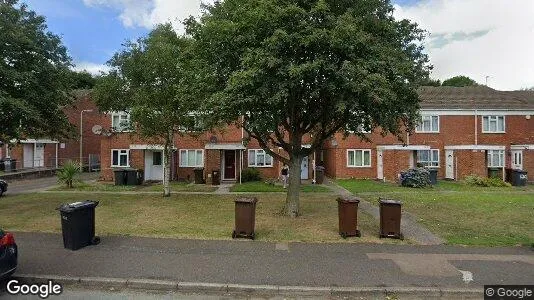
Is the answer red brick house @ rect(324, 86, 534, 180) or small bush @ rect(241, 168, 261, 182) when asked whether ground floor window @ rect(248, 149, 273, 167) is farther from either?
red brick house @ rect(324, 86, 534, 180)

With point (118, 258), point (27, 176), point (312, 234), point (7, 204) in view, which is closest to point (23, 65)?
point (7, 204)

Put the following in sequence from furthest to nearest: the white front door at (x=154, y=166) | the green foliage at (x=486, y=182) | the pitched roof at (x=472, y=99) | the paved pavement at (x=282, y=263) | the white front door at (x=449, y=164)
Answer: the pitched roof at (x=472, y=99), the white front door at (x=449, y=164), the white front door at (x=154, y=166), the green foliage at (x=486, y=182), the paved pavement at (x=282, y=263)

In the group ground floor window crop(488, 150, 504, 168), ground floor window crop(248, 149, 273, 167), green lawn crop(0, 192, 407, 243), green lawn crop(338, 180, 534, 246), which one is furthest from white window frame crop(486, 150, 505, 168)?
green lawn crop(0, 192, 407, 243)

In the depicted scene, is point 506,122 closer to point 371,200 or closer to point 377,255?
point 371,200

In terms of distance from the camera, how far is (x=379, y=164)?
26.7 meters

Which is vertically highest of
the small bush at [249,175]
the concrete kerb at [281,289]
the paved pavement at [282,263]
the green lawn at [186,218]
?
the small bush at [249,175]

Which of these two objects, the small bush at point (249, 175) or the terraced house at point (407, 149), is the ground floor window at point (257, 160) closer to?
the terraced house at point (407, 149)

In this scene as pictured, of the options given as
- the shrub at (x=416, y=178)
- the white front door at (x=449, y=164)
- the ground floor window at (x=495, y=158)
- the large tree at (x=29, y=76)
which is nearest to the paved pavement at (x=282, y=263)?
the large tree at (x=29, y=76)

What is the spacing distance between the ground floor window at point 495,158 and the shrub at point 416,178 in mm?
8743

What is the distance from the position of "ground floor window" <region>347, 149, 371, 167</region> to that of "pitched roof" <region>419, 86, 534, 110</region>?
514 centimetres

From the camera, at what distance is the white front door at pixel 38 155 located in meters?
34.6

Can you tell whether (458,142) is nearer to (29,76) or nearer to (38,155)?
(29,76)

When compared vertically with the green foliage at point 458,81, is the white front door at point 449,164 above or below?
below

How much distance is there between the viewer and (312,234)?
996 centimetres
